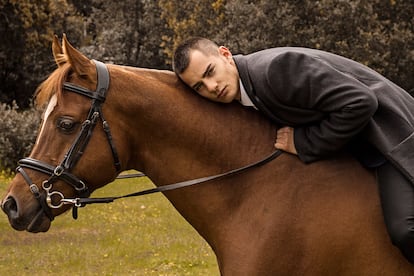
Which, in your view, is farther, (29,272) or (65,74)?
(29,272)

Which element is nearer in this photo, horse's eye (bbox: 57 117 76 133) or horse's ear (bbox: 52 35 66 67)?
horse's eye (bbox: 57 117 76 133)

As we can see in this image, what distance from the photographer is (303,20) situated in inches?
832

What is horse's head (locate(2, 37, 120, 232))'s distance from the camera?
145 inches

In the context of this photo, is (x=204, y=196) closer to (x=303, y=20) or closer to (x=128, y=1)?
(x=303, y=20)

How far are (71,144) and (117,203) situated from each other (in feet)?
37.9

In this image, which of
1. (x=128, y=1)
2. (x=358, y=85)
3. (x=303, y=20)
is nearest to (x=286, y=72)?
(x=358, y=85)

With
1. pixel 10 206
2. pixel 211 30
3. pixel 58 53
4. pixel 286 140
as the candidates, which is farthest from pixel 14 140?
pixel 286 140

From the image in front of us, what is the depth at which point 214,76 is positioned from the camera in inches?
149

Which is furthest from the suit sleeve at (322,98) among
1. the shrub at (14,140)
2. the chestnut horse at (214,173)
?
the shrub at (14,140)

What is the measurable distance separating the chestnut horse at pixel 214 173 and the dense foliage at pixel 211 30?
47.4ft

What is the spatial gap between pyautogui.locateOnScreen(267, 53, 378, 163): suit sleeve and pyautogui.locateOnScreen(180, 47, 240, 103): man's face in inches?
9.0

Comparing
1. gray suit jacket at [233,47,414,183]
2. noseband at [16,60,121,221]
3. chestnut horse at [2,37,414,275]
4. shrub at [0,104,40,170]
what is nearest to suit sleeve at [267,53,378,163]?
gray suit jacket at [233,47,414,183]

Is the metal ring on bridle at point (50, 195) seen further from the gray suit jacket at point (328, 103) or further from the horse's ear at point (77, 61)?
the gray suit jacket at point (328, 103)

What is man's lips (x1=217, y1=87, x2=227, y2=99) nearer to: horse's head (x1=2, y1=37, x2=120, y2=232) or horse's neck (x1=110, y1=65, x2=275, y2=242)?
horse's neck (x1=110, y1=65, x2=275, y2=242)
